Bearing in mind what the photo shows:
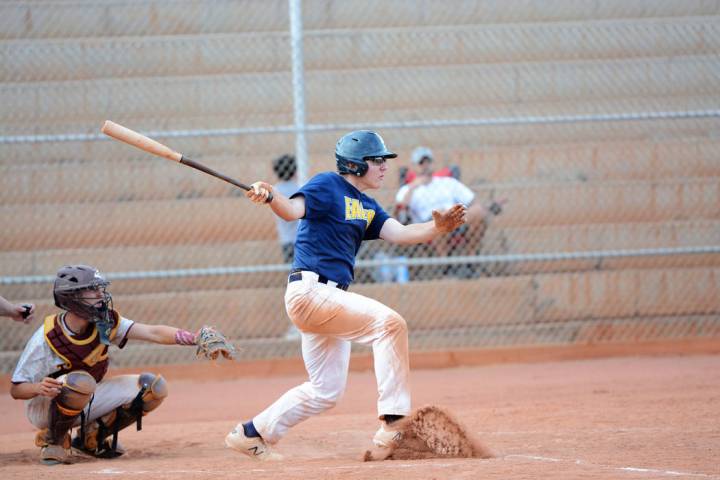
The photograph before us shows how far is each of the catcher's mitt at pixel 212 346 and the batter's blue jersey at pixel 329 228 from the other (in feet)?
1.97

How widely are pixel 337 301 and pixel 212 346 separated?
783 millimetres

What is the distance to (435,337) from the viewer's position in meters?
10.9

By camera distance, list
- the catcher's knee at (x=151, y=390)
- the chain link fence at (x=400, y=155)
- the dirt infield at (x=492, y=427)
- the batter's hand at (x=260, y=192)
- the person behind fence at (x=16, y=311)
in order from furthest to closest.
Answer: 1. the chain link fence at (x=400, y=155)
2. the catcher's knee at (x=151, y=390)
3. the person behind fence at (x=16, y=311)
4. the batter's hand at (x=260, y=192)
5. the dirt infield at (x=492, y=427)

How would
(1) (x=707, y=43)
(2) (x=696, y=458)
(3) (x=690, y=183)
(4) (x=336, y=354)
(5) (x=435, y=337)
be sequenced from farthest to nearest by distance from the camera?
1. (1) (x=707, y=43)
2. (3) (x=690, y=183)
3. (5) (x=435, y=337)
4. (4) (x=336, y=354)
5. (2) (x=696, y=458)

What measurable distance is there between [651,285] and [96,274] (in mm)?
6975

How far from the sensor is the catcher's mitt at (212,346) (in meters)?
5.86

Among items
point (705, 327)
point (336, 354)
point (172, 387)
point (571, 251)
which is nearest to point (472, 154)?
point (571, 251)

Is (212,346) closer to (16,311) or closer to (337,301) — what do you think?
(337,301)

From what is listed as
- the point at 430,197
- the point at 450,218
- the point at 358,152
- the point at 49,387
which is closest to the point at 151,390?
the point at 49,387

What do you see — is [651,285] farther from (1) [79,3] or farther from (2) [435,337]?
(1) [79,3]

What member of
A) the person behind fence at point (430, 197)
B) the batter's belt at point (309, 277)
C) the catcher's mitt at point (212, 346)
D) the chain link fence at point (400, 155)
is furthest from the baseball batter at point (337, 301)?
the person behind fence at point (430, 197)

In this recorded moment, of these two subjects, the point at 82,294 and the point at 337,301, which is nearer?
the point at 337,301

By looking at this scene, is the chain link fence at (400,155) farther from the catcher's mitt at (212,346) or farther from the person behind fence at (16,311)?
the catcher's mitt at (212,346)

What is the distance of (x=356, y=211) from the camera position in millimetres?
5992
